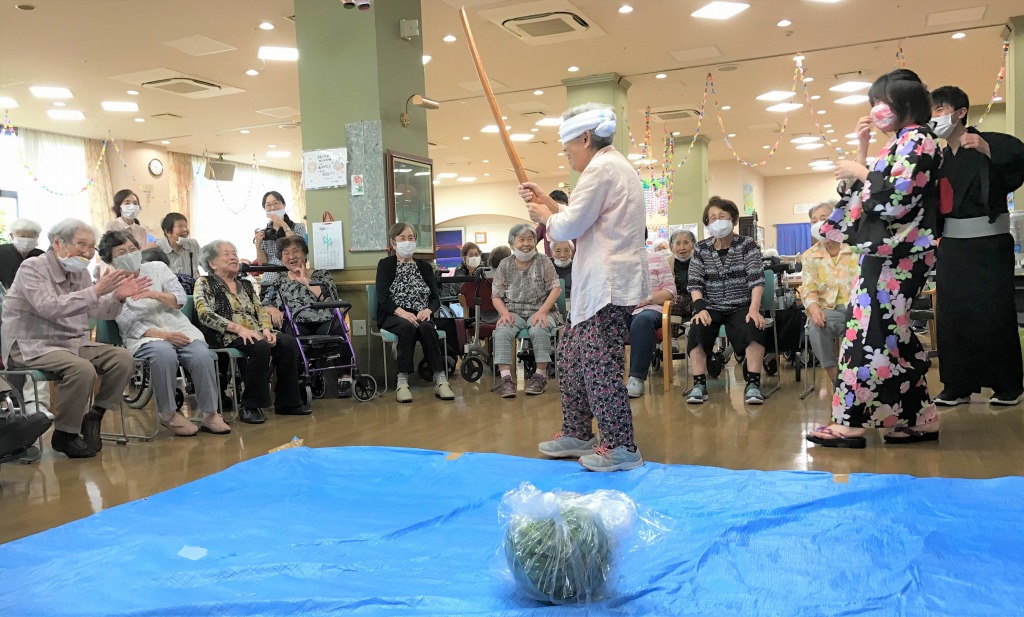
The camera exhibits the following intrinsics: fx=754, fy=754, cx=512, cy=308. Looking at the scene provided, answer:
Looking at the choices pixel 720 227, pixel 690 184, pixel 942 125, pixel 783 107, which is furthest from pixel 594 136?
pixel 690 184

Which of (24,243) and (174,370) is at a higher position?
(24,243)

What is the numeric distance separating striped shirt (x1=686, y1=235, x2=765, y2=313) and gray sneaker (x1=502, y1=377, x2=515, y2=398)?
1.40 m

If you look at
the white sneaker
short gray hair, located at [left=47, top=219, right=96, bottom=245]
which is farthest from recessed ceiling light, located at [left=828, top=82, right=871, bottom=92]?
short gray hair, located at [left=47, top=219, right=96, bottom=245]

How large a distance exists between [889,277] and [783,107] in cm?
1026

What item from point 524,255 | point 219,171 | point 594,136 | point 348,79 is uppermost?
point 219,171

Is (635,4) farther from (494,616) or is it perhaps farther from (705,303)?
(494,616)

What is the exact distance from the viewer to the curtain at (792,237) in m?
21.6

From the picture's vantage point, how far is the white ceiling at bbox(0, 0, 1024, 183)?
7543 millimetres

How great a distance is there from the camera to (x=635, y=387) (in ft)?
16.6

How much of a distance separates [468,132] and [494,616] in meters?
13.0

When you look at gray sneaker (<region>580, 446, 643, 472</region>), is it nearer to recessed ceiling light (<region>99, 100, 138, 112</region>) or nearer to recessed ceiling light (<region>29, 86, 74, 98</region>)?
recessed ceiling light (<region>29, 86, 74, 98</region>)

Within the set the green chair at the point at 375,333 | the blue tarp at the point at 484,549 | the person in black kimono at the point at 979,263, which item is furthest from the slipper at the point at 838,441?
the green chair at the point at 375,333

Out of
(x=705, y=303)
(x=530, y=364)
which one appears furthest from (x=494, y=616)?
(x=530, y=364)

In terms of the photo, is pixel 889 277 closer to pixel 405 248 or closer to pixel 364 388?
pixel 405 248
